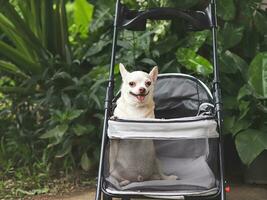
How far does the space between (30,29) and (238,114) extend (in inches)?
72.6

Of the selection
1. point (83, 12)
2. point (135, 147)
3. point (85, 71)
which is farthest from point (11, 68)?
point (135, 147)

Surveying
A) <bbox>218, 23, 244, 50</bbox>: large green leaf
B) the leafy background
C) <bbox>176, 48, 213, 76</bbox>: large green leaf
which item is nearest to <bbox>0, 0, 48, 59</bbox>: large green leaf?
the leafy background

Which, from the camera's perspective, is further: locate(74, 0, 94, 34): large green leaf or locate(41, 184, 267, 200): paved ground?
locate(74, 0, 94, 34): large green leaf

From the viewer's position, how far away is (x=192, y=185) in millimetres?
2680

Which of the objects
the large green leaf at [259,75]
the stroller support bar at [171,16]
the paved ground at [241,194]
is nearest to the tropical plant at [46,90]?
the paved ground at [241,194]

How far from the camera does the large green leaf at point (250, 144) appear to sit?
354 cm

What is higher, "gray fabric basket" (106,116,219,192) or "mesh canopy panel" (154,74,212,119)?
"mesh canopy panel" (154,74,212,119)

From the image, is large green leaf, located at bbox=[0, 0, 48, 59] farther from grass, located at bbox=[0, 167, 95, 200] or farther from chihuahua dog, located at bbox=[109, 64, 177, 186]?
chihuahua dog, located at bbox=[109, 64, 177, 186]

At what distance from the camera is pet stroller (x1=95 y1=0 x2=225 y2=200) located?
104 inches

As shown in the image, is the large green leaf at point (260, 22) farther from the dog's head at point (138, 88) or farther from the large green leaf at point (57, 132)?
the large green leaf at point (57, 132)

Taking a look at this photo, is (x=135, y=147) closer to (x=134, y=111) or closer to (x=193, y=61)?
(x=134, y=111)

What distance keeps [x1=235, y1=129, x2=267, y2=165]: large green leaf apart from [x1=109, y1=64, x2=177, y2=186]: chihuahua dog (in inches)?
35.3

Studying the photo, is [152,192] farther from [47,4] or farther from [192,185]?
[47,4]

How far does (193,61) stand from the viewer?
12.7 ft
